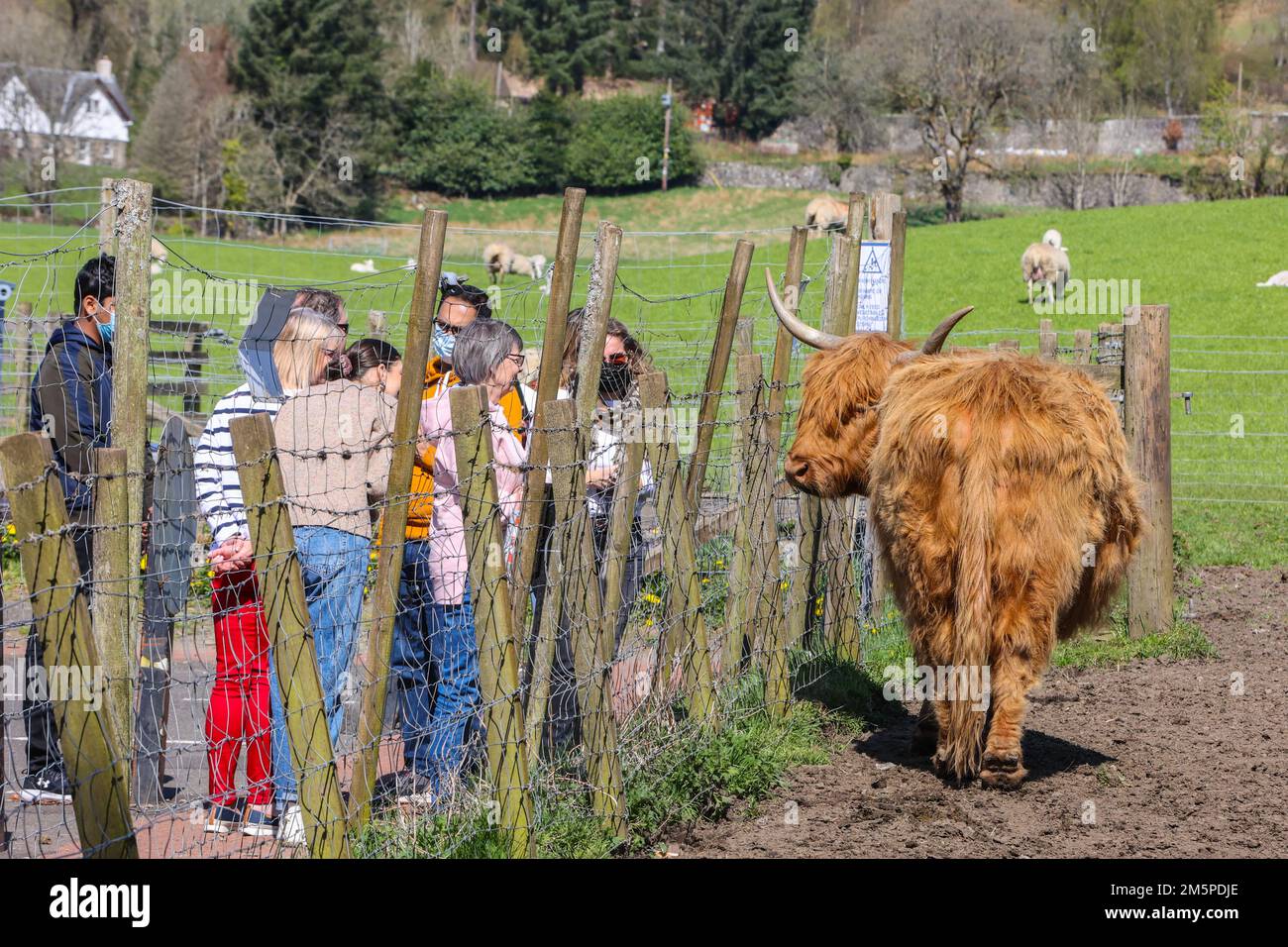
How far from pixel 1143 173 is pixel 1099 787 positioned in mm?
48345

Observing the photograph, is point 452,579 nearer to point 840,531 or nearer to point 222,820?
point 222,820

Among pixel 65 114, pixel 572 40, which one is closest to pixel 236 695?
pixel 65 114

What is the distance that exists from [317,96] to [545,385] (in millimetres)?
52863

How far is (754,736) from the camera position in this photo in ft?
18.4

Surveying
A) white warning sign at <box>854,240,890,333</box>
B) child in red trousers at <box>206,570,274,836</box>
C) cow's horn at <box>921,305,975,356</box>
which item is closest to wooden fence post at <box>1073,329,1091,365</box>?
white warning sign at <box>854,240,890,333</box>

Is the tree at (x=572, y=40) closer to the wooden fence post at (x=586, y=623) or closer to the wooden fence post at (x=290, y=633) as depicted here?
the wooden fence post at (x=586, y=623)

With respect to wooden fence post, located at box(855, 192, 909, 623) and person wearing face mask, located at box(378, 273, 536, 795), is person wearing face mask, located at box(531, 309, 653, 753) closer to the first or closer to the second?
person wearing face mask, located at box(378, 273, 536, 795)

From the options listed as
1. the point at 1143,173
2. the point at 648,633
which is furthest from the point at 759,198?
the point at 648,633

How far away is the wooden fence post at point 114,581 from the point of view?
3.51 metres

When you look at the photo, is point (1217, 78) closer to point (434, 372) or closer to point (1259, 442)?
point (1259, 442)

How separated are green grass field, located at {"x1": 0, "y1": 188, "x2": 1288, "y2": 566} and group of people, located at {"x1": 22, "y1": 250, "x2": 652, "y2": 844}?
449 mm

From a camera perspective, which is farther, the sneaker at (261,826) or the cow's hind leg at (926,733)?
the cow's hind leg at (926,733)

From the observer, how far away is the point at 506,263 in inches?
1352

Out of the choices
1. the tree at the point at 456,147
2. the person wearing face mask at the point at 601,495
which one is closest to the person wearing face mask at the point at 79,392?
the person wearing face mask at the point at 601,495
